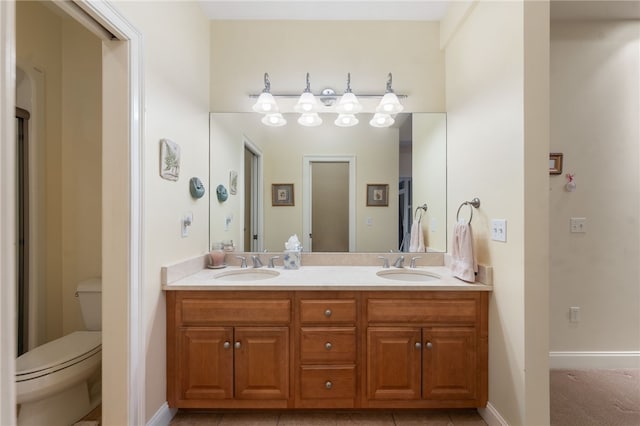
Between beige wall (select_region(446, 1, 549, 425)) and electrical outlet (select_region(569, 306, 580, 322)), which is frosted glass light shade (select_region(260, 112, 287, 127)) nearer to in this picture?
beige wall (select_region(446, 1, 549, 425))

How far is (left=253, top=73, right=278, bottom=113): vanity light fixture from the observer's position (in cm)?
223

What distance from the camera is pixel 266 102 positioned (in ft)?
7.32

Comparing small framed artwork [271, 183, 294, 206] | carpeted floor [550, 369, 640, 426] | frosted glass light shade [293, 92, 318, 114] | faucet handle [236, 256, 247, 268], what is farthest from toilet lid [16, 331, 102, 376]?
carpeted floor [550, 369, 640, 426]

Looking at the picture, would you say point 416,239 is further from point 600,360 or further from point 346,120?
point 600,360

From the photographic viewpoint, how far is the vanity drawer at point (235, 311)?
1693mm

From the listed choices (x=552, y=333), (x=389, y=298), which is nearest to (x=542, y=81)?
(x=389, y=298)

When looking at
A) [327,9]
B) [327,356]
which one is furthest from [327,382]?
[327,9]

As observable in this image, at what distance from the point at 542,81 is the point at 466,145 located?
62 cm

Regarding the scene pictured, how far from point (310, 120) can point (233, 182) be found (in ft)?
2.65

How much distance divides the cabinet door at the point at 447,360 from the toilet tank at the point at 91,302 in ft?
6.70

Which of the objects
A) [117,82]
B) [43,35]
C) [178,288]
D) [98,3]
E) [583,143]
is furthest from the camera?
[583,143]

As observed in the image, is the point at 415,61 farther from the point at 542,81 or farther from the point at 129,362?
the point at 129,362

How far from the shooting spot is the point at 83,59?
199cm

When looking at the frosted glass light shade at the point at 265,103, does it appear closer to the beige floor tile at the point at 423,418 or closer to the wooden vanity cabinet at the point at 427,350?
the wooden vanity cabinet at the point at 427,350
